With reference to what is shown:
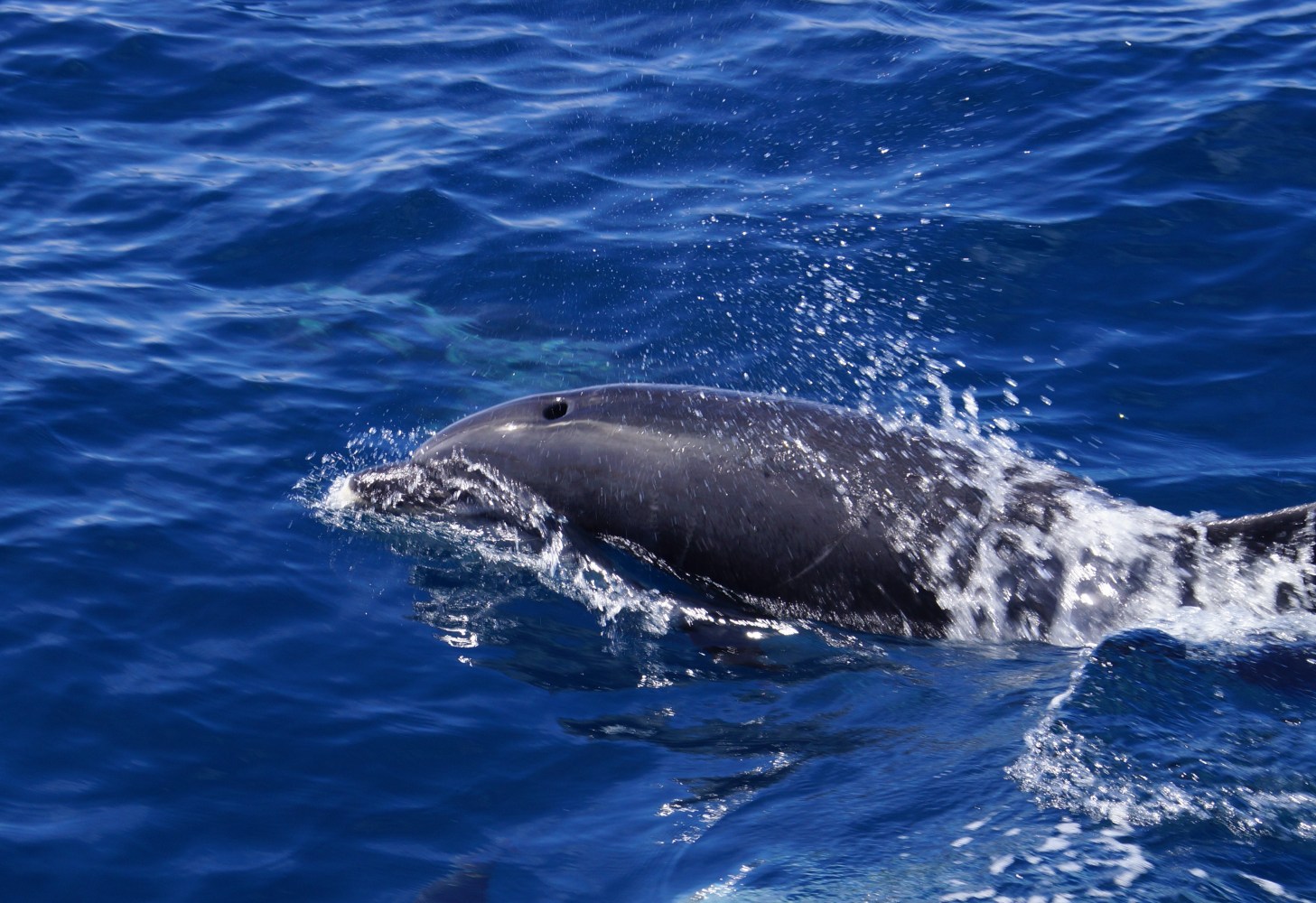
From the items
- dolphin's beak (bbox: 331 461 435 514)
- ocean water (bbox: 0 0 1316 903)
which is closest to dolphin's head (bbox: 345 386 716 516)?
dolphin's beak (bbox: 331 461 435 514)

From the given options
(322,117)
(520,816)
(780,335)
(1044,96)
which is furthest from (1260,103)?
(520,816)

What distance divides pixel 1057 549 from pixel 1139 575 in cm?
47

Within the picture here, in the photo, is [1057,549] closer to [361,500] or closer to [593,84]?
[361,500]

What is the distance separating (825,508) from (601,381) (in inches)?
153

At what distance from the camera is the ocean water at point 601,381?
652 centimetres

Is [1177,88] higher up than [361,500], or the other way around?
[1177,88]

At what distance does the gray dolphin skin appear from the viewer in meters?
8.20

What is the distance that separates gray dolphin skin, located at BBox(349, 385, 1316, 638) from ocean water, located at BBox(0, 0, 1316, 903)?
Result: 31 centimetres

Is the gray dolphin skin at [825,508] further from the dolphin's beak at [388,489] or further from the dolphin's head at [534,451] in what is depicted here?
the dolphin's beak at [388,489]

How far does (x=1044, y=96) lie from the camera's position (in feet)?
55.2

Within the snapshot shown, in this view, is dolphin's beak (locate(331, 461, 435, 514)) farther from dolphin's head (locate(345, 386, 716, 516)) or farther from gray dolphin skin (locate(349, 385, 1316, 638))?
gray dolphin skin (locate(349, 385, 1316, 638))

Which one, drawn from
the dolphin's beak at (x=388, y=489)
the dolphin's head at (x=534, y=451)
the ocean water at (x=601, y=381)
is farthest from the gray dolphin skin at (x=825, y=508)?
the dolphin's beak at (x=388, y=489)

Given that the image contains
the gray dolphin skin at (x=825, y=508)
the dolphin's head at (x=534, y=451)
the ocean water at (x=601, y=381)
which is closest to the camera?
the ocean water at (x=601, y=381)

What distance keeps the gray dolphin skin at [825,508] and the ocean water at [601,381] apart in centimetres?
31
